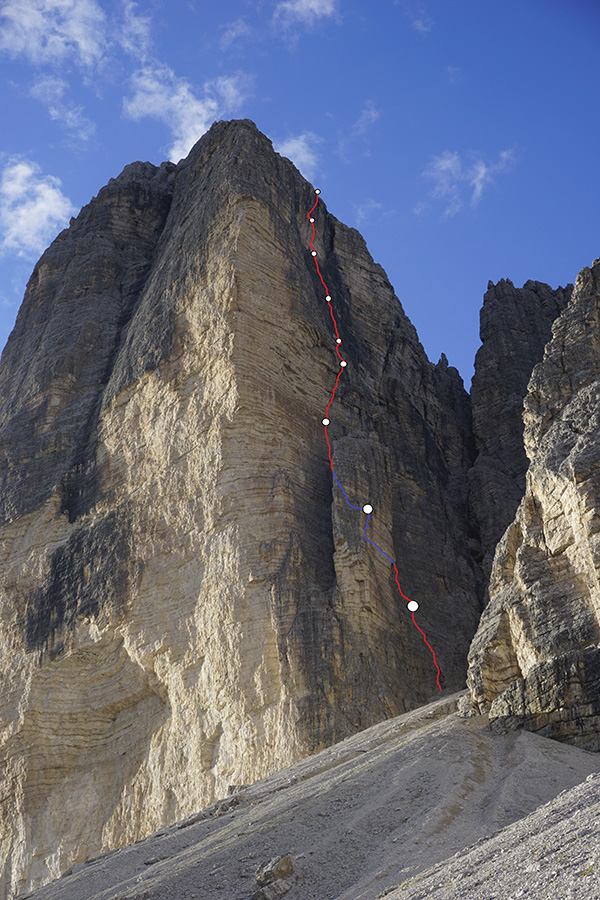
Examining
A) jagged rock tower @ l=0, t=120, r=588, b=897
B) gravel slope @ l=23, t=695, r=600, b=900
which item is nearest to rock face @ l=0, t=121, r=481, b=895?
jagged rock tower @ l=0, t=120, r=588, b=897

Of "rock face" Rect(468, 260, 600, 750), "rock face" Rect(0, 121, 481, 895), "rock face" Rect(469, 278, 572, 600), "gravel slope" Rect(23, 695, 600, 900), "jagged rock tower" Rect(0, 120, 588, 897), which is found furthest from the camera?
"rock face" Rect(469, 278, 572, 600)

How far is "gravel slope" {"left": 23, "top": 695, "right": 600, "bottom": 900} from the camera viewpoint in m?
13.0

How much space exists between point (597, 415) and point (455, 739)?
8.79m

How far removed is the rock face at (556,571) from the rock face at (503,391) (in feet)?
42.2

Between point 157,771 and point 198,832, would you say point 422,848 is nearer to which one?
point 198,832

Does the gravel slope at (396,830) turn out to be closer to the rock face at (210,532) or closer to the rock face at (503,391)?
the rock face at (210,532)

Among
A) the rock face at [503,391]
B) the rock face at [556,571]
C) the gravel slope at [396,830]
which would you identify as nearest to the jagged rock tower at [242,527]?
the rock face at [556,571]

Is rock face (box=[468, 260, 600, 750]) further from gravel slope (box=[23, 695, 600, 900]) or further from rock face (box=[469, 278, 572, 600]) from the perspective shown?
rock face (box=[469, 278, 572, 600])

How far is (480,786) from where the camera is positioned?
19.5m

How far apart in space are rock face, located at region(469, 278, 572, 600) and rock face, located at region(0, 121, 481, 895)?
1.12m

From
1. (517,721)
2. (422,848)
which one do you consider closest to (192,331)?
(517,721)

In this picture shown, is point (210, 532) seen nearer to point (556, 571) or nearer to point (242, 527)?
point (242, 527)

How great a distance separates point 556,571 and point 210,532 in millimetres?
12462

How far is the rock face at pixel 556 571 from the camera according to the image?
22156mm
